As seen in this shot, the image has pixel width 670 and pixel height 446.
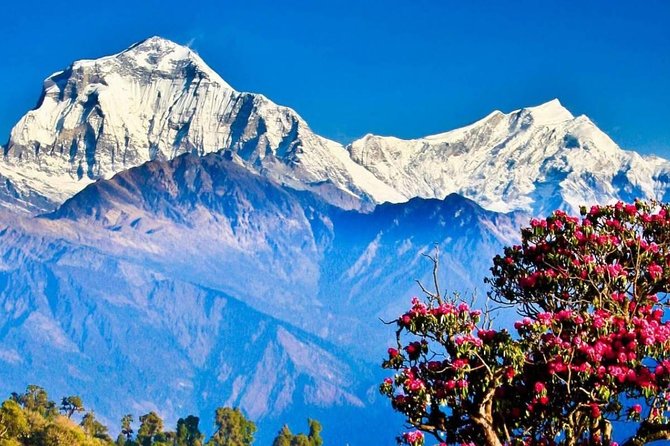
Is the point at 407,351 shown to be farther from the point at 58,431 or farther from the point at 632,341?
the point at 58,431

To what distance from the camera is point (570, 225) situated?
2683 centimetres

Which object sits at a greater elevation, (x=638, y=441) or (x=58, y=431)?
(x=58, y=431)

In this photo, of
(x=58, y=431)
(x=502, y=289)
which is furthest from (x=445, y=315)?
(x=58, y=431)

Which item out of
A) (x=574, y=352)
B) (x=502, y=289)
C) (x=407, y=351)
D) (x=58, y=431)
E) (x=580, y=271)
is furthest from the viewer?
(x=58, y=431)

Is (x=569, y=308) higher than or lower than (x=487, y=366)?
higher

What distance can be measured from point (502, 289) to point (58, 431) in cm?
5921

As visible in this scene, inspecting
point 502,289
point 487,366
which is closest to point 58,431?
point 502,289

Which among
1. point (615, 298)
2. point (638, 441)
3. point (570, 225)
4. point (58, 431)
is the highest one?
point (58, 431)

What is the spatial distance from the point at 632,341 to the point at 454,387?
333 centimetres

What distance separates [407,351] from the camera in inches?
934

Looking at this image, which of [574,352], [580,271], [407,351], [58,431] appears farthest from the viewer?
[58,431]

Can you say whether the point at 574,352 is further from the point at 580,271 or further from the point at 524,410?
the point at 580,271

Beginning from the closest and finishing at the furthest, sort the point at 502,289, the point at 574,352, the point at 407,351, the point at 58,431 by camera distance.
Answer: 1. the point at 574,352
2. the point at 407,351
3. the point at 502,289
4. the point at 58,431

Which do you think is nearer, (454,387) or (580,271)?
(454,387)
